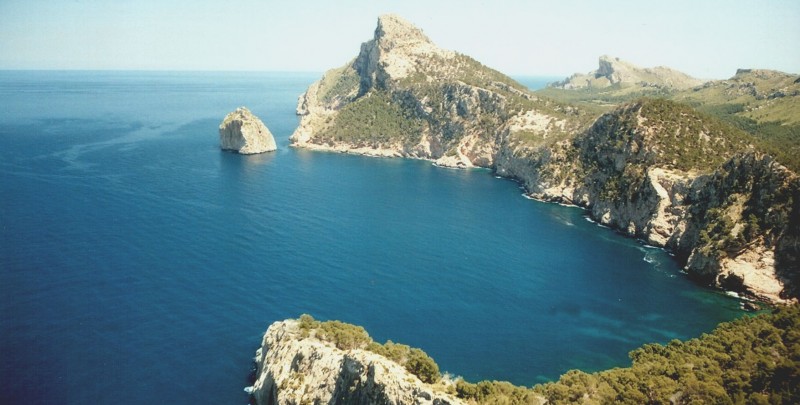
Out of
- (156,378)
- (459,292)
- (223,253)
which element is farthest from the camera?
(223,253)

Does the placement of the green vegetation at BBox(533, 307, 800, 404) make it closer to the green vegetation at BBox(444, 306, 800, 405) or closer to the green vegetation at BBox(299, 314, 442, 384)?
the green vegetation at BBox(444, 306, 800, 405)

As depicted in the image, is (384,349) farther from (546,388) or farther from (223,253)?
(223,253)

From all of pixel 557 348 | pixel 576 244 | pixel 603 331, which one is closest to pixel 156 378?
pixel 557 348

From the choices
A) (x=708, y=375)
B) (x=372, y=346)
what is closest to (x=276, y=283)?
(x=372, y=346)

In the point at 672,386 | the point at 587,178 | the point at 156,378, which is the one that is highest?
the point at 587,178

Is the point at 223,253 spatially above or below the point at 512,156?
below

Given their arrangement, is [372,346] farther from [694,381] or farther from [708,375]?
[708,375]
